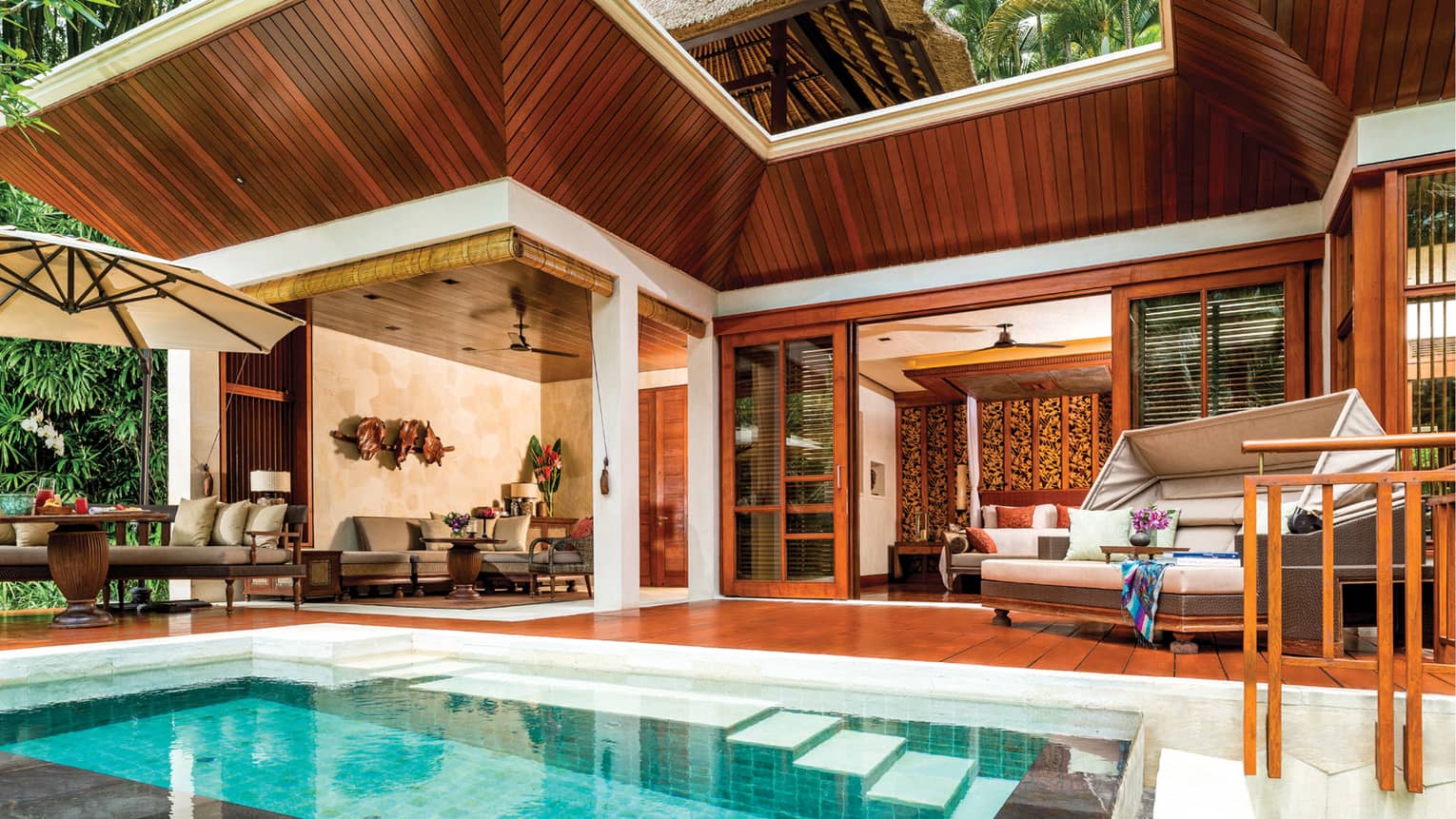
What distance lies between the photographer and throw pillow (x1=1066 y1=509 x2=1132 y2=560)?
5.51 m

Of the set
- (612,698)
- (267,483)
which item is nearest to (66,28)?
(267,483)

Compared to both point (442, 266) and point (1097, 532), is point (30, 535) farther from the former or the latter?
point (1097, 532)

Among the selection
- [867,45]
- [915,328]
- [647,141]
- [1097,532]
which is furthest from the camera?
[867,45]

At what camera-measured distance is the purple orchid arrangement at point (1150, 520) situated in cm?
517

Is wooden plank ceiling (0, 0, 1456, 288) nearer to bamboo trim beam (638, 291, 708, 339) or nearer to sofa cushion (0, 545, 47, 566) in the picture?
bamboo trim beam (638, 291, 708, 339)

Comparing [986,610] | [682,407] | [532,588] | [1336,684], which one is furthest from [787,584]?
[1336,684]

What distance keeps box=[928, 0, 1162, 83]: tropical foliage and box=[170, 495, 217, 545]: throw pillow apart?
524 inches

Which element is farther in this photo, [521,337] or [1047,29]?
[1047,29]

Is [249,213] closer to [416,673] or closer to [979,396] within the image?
[416,673]

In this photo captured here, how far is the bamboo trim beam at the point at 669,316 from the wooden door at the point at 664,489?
2693 mm

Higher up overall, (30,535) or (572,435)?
(572,435)

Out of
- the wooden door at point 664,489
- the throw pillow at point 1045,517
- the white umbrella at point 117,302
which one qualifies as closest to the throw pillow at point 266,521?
the white umbrella at point 117,302

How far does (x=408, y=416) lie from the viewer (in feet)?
34.9

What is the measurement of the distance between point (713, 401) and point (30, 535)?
16.4 feet
